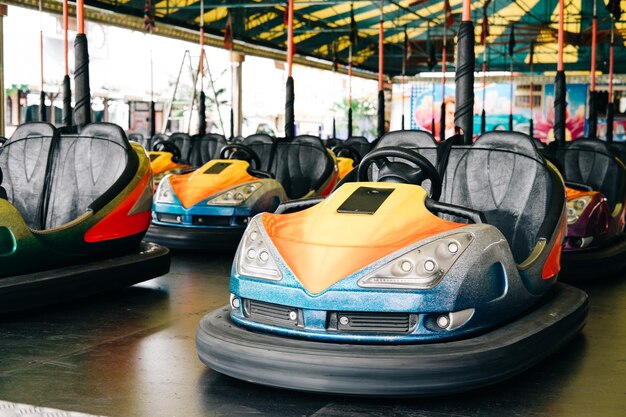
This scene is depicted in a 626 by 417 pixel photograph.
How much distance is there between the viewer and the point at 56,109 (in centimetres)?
1530

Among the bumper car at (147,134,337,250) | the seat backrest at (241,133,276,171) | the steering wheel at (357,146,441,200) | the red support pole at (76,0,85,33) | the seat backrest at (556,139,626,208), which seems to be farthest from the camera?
the seat backrest at (241,133,276,171)

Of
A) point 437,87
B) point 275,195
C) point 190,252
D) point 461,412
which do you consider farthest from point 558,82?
point 437,87

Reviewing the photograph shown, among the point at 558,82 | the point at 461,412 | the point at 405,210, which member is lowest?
the point at 461,412

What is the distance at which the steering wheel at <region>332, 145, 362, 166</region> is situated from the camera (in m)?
7.90

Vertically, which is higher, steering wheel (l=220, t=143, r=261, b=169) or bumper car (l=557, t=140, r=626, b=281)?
steering wheel (l=220, t=143, r=261, b=169)

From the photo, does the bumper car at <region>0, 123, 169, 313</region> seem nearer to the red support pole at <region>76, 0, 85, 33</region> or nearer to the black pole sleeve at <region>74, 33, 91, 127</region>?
the black pole sleeve at <region>74, 33, 91, 127</region>

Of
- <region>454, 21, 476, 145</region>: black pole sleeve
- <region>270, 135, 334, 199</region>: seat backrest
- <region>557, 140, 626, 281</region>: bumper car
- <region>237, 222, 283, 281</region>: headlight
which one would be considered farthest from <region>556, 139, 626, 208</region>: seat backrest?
<region>237, 222, 283, 281</region>: headlight

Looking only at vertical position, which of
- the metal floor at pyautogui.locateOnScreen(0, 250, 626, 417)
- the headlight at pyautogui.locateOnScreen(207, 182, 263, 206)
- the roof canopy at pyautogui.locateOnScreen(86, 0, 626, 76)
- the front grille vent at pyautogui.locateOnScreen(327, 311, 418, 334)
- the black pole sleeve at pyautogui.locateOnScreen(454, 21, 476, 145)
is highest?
the roof canopy at pyautogui.locateOnScreen(86, 0, 626, 76)

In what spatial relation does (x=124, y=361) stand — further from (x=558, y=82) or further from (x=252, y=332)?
(x=558, y=82)

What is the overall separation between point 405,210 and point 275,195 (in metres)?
3.09

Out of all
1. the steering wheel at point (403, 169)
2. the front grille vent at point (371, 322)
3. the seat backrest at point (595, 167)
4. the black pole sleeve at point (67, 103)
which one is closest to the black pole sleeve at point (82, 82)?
the black pole sleeve at point (67, 103)

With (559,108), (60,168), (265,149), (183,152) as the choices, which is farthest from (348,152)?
(60,168)

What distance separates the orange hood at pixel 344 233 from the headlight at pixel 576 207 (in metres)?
2.07

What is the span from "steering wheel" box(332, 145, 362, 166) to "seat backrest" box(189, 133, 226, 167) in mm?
1159
